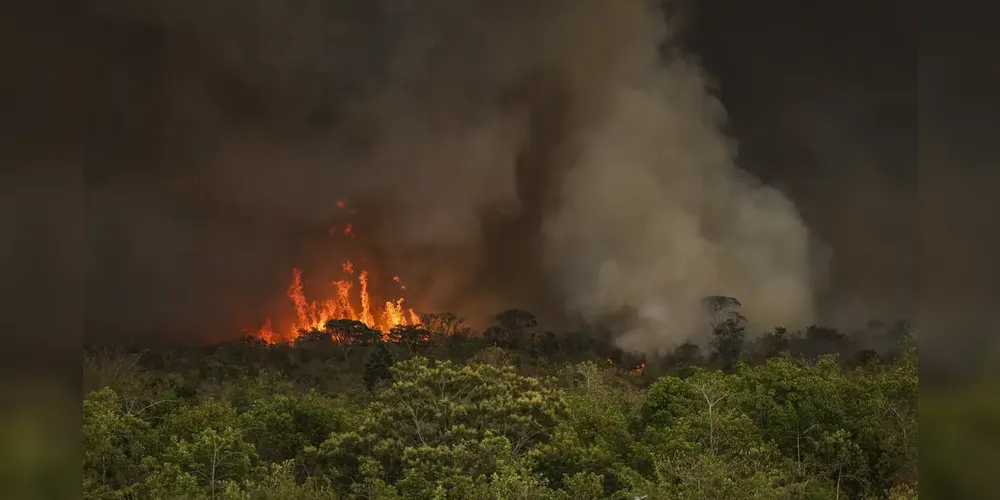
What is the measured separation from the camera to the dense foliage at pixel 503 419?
14906mm

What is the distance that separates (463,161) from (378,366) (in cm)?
562

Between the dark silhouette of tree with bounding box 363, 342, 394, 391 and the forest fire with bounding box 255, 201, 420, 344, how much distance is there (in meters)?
0.44

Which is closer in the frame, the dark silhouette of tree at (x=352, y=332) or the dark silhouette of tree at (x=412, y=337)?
the dark silhouette of tree at (x=412, y=337)

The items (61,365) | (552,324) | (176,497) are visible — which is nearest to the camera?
(61,365)

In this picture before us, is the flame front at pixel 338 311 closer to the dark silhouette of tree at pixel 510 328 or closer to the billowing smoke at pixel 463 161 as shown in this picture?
the billowing smoke at pixel 463 161

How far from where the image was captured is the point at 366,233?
65.5ft

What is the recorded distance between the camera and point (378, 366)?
20.9 m

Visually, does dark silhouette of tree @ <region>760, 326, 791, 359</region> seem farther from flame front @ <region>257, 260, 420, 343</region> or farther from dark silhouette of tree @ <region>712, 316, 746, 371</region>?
flame front @ <region>257, 260, 420, 343</region>

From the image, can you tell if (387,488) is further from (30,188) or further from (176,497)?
(30,188)

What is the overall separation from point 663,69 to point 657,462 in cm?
967

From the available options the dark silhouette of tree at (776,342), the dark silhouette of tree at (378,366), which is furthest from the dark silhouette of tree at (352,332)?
the dark silhouette of tree at (776,342)

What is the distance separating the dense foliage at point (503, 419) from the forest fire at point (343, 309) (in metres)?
Answer: 0.36

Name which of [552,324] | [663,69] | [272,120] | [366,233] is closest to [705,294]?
[552,324]

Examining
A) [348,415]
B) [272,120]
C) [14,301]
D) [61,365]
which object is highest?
[272,120]
